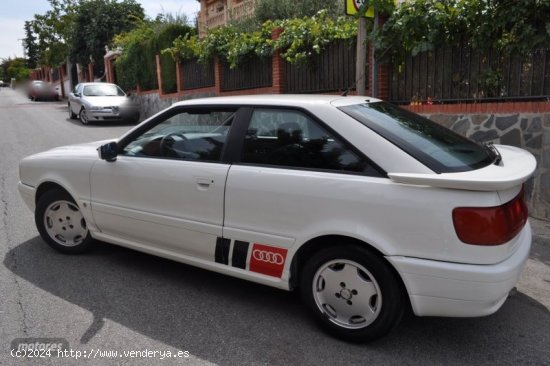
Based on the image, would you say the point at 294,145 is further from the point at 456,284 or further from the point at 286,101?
the point at 456,284

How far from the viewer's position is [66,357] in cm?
286

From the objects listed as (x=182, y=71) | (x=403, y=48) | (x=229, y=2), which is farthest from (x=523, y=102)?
(x=229, y=2)

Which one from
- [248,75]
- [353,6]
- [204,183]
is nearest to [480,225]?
[204,183]

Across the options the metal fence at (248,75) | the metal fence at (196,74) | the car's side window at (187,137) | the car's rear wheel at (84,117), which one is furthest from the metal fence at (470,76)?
the car's rear wheel at (84,117)

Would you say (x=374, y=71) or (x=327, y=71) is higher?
(x=327, y=71)

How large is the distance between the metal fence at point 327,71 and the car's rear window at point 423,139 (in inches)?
182

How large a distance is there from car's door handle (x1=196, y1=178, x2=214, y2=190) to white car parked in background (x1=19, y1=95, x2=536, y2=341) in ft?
0.06

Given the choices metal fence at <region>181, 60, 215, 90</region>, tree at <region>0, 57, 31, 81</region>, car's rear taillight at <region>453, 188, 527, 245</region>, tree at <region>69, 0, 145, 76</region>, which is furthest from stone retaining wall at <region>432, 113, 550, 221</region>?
tree at <region>0, 57, 31, 81</region>

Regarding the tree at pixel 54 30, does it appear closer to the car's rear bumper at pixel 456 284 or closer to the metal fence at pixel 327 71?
the metal fence at pixel 327 71

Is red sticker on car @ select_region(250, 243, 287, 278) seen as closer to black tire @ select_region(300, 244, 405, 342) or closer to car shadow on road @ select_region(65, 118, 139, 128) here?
black tire @ select_region(300, 244, 405, 342)

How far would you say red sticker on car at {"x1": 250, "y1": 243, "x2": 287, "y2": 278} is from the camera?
314 centimetres

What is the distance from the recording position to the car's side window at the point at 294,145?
9.79 feet

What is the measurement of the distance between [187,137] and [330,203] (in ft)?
4.79

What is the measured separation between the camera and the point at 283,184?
10.1ft
